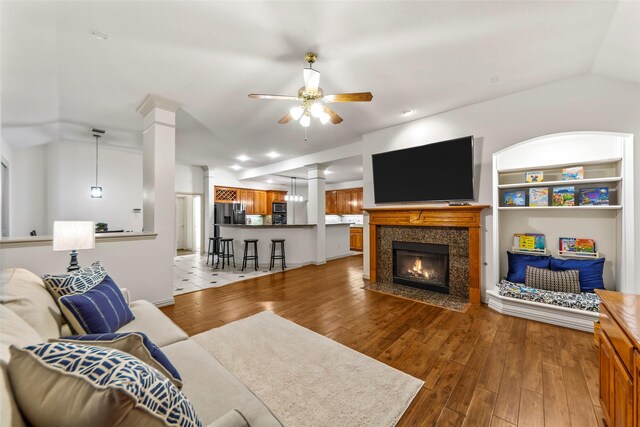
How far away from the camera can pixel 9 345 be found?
2.75 ft

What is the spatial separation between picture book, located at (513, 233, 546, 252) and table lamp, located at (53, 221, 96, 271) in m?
4.95

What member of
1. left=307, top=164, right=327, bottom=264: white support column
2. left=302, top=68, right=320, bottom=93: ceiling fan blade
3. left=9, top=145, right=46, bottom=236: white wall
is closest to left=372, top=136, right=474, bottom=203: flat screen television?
left=307, top=164, right=327, bottom=264: white support column

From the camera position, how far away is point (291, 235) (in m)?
6.30

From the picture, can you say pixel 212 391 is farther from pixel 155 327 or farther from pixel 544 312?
pixel 544 312

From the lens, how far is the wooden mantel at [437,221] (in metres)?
3.52

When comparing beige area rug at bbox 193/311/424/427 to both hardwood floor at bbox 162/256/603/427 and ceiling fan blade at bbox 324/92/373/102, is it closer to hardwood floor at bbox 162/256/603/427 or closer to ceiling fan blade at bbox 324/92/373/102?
hardwood floor at bbox 162/256/603/427

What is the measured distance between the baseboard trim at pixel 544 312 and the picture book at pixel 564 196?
125 cm

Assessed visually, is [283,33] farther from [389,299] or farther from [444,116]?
[389,299]

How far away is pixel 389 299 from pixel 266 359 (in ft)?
7.11

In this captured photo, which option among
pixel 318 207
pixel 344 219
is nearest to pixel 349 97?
pixel 318 207

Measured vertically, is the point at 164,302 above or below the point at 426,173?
below

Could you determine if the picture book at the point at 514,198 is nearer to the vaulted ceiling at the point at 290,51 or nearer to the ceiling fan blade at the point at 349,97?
the vaulted ceiling at the point at 290,51

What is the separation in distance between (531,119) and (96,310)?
4.78m

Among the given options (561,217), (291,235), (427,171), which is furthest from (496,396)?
(291,235)
